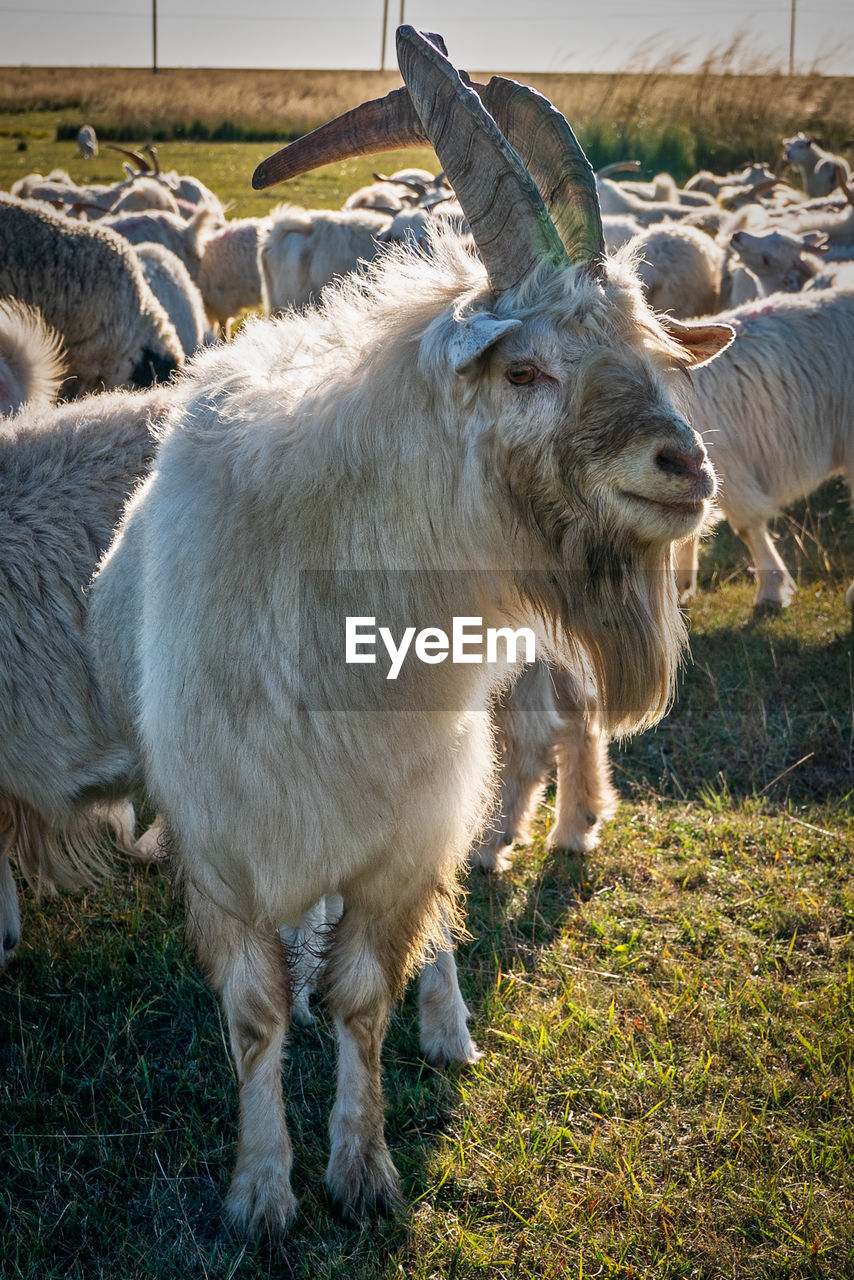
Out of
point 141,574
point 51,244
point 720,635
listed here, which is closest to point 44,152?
point 51,244

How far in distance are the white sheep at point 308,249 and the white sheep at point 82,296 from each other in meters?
4.22

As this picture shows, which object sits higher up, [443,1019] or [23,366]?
[23,366]

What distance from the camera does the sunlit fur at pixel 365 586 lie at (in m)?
1.98

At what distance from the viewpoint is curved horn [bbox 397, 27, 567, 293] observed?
1973 millimetres

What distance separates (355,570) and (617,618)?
0.55 meters

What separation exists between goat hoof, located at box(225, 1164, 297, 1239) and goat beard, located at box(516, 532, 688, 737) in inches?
55.3

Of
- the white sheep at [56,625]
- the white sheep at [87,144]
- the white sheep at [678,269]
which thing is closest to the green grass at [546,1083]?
the white sheep at [56,625]

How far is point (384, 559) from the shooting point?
2234 millimetres

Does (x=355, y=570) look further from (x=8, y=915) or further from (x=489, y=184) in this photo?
(x=8, y=915)

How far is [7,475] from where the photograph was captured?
3.23 m

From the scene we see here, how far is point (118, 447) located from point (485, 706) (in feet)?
4.90

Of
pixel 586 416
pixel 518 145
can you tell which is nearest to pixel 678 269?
pixel 518 145

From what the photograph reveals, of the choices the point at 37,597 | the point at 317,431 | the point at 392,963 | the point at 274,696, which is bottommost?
the point at 392,963

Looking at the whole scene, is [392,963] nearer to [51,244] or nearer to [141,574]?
[141,574]
